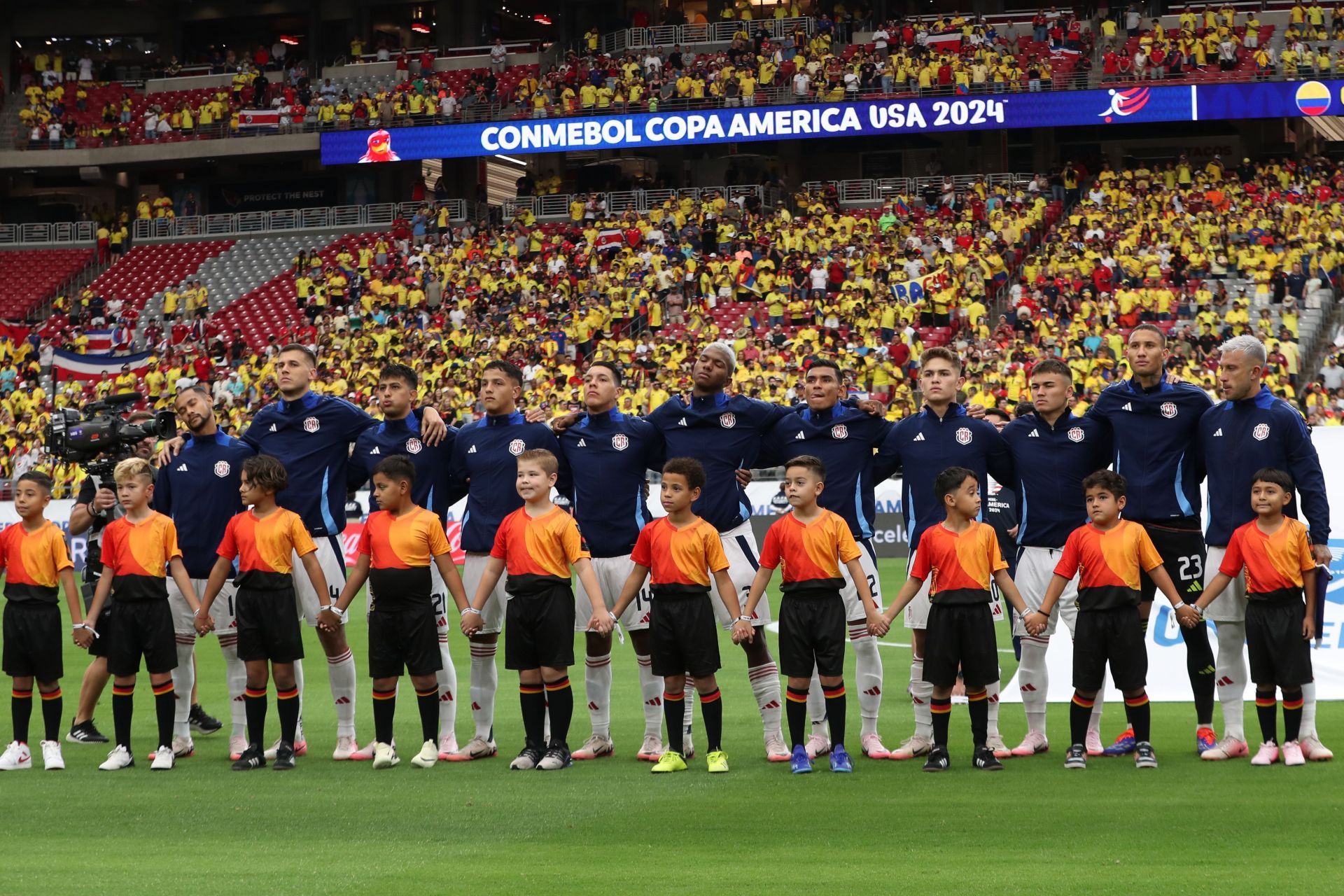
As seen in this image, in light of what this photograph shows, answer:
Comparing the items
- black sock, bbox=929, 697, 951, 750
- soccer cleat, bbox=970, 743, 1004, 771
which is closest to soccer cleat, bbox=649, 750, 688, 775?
black sock, bbox=929, 697, 951, 750

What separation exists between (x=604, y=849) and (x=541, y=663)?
2.17m

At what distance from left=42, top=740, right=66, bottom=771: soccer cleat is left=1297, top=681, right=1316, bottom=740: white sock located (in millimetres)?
7126

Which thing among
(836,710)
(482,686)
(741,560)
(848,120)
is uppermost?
(848,120)

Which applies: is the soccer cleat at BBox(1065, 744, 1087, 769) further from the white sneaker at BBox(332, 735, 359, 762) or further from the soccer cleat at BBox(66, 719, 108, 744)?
the soccer cleat at BBox(66, 719, 108, 744)

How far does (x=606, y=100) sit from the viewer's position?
38.6 m

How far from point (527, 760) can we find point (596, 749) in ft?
1.82

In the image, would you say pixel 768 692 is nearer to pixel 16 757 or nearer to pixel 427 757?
pixel 427 757

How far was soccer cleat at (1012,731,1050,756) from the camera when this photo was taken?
8.99 metres

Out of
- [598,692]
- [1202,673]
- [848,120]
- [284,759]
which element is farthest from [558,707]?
[848,120]

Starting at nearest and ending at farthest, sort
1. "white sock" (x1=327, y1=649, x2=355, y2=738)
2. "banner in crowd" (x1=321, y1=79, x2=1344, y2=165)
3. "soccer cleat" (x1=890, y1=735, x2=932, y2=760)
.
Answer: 1. "soccer cleat" (x1=890, y1=735, x2=932, y2=760)
2. "white sock" (x1=327, y1=649, x2=355, y2=738)
3. "banner in crowd" (x1=321, y1=79, x2=1344, y2=165)

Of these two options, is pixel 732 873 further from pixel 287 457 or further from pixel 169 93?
pixel 169 93

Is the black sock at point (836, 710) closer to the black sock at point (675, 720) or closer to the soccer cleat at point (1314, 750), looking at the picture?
the black sock at point (675, 720)

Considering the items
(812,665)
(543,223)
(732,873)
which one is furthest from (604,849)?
(543,223)

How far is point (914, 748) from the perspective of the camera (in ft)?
29.7
